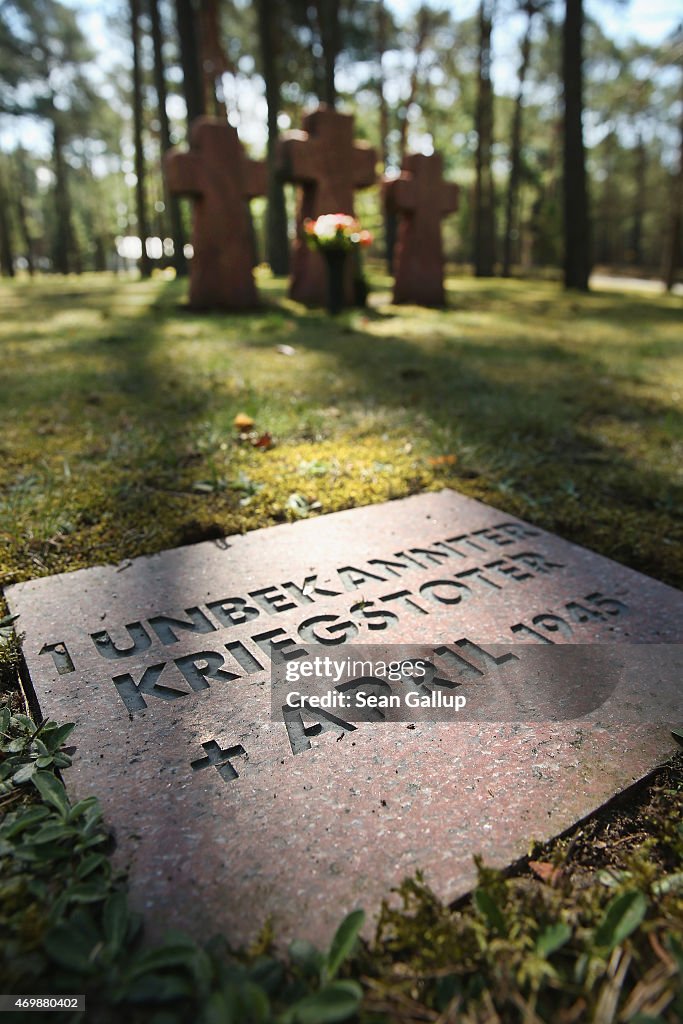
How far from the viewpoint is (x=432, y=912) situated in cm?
97

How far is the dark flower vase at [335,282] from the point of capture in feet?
25.7

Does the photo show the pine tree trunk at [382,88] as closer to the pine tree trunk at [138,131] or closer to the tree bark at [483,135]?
the tree bark at [483,135]

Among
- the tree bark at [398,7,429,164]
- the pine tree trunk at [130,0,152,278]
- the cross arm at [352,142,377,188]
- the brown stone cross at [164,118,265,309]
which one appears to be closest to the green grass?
the brown stone cross at [164,118,265,309]

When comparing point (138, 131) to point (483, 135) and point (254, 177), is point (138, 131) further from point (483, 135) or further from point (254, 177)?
point (254, 177)

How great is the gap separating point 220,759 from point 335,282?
751cm

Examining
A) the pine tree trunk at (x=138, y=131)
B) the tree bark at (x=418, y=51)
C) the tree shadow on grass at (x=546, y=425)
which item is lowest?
the tree shadow on grass at (x=546, y=425)

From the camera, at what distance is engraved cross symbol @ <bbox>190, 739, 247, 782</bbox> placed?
1212 mm

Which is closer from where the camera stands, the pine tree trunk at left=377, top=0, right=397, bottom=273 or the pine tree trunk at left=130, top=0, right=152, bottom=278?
the pine tree trunk at left=130, top=0, right=152, bottom=278

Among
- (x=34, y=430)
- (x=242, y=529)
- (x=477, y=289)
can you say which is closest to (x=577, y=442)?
(x=242, y=529)

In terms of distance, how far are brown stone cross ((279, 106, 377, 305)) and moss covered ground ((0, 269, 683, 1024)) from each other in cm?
171

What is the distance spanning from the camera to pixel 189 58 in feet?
42.3

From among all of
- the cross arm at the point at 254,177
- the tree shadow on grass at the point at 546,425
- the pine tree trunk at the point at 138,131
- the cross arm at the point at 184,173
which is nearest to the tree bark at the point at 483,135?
the pine tree trunk at the point at 138,131

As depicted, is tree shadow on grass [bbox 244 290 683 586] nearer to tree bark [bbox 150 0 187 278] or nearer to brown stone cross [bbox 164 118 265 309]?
brown stone cross [bbox 164 118 265 309]

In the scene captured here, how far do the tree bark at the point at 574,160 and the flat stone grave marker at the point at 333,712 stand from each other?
38.2ft
